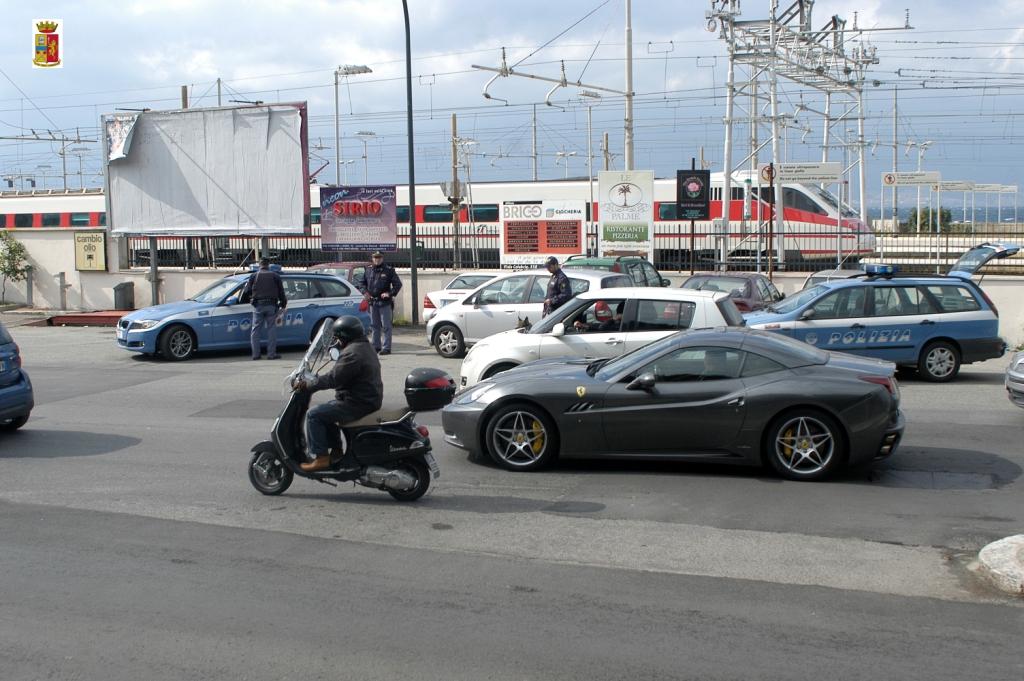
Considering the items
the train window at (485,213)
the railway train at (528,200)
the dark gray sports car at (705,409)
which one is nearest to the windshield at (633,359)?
the dark gray sports car at (705,409)

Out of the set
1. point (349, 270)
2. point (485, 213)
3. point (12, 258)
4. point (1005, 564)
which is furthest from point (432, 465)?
point (485, 213)

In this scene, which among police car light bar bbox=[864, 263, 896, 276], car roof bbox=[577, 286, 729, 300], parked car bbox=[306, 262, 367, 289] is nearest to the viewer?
car roof bbox=[577, 286, 729, 300]

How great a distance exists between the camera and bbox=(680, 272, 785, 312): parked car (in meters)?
19.8

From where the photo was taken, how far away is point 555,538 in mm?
7332

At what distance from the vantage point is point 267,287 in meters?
17.8

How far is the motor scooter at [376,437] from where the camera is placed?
7902 millimetres

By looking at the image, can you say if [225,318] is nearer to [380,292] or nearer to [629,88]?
[380,292]

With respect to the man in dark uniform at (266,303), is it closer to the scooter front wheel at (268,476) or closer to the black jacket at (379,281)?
the black jacket at (379,281)

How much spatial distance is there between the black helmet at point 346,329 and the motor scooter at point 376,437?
0.08m

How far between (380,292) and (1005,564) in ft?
44.2

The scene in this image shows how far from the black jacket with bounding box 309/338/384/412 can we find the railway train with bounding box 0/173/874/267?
16.7 meters

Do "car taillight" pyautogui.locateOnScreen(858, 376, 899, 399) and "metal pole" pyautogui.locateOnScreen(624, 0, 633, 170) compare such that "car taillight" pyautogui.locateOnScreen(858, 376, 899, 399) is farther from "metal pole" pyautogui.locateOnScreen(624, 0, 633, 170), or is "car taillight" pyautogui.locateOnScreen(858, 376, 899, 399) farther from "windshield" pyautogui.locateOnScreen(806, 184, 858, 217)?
"windshield" pyautogui.locateOnScreen(806, 184, 858, 217)

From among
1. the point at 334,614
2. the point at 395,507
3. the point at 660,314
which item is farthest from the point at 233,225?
the point at 334,614

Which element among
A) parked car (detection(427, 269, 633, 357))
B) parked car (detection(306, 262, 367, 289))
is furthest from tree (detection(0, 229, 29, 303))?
parked car (detection(427, 269, 633, 357))
